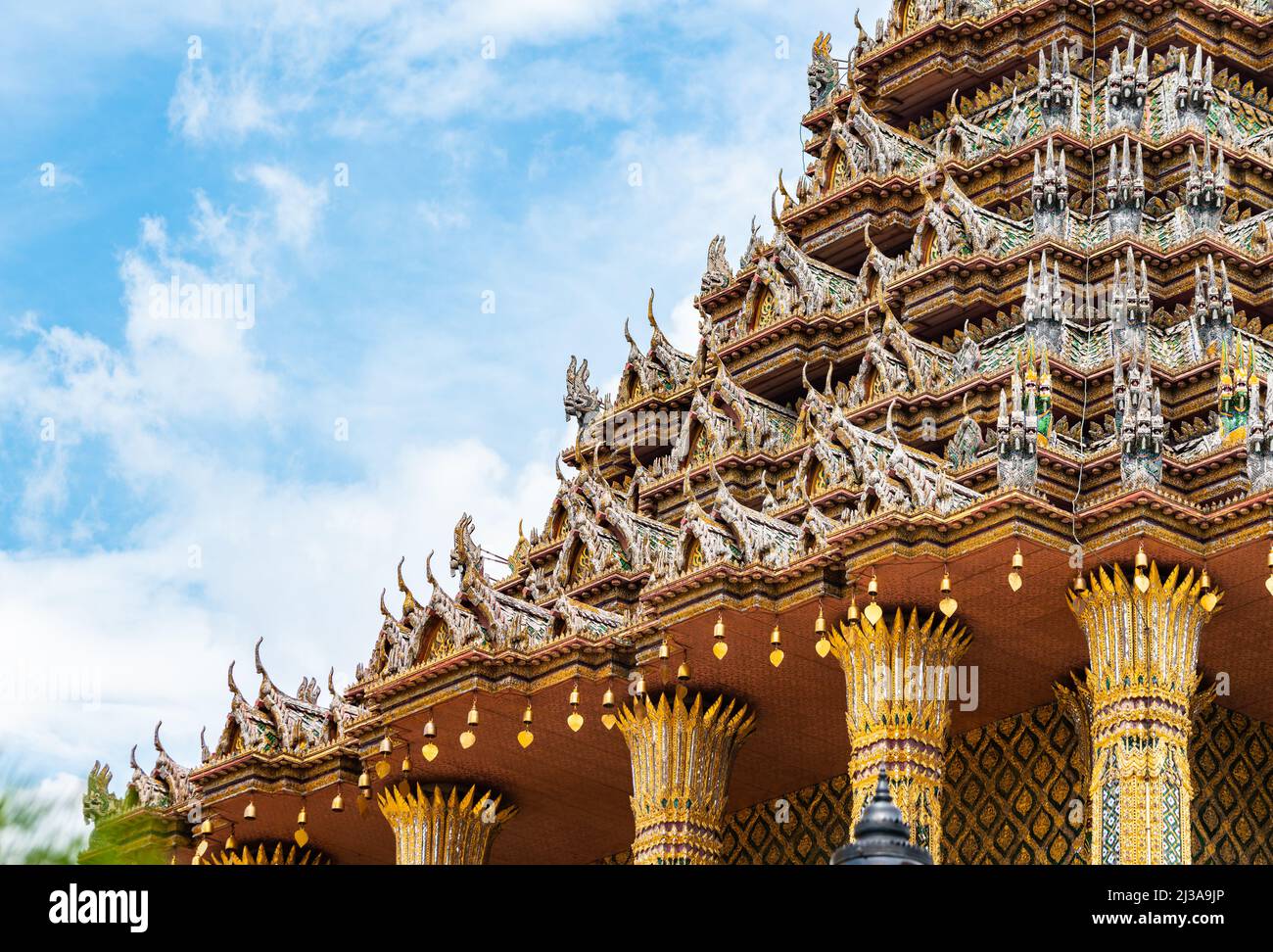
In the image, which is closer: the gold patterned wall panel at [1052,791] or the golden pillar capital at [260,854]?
the gold patterned wall panel at [1052,791]

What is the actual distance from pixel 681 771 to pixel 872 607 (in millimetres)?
3584

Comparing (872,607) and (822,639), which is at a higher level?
(872,607)

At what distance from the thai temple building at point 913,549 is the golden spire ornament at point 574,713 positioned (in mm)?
117

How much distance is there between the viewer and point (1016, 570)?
91.8 feet

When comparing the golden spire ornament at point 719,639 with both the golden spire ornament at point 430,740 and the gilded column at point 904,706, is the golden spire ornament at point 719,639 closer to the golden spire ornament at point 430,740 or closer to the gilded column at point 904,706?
the gilded column at point 904,706

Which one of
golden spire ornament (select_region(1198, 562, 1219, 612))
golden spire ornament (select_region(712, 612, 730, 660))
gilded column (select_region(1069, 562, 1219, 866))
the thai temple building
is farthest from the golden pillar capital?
golden spire ornament (select_region(1198, 562, 1219, 612))

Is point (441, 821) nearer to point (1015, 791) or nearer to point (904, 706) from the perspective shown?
point (904, 706)

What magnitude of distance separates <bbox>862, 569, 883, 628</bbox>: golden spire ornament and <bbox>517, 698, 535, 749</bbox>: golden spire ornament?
16.1 ft

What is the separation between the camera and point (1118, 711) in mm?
27812

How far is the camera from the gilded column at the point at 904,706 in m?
28.5

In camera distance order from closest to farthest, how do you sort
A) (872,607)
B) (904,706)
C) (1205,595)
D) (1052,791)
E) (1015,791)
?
1. (1205,595)
2. (872,607)
3. (904,706)
4. (1052,791)
5. (1015,791)

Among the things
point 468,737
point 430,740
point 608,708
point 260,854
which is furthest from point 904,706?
point 260,854

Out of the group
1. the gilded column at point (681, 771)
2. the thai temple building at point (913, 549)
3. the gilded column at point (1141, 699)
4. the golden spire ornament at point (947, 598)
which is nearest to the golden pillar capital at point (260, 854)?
the thai temple building at point (913, 549)
